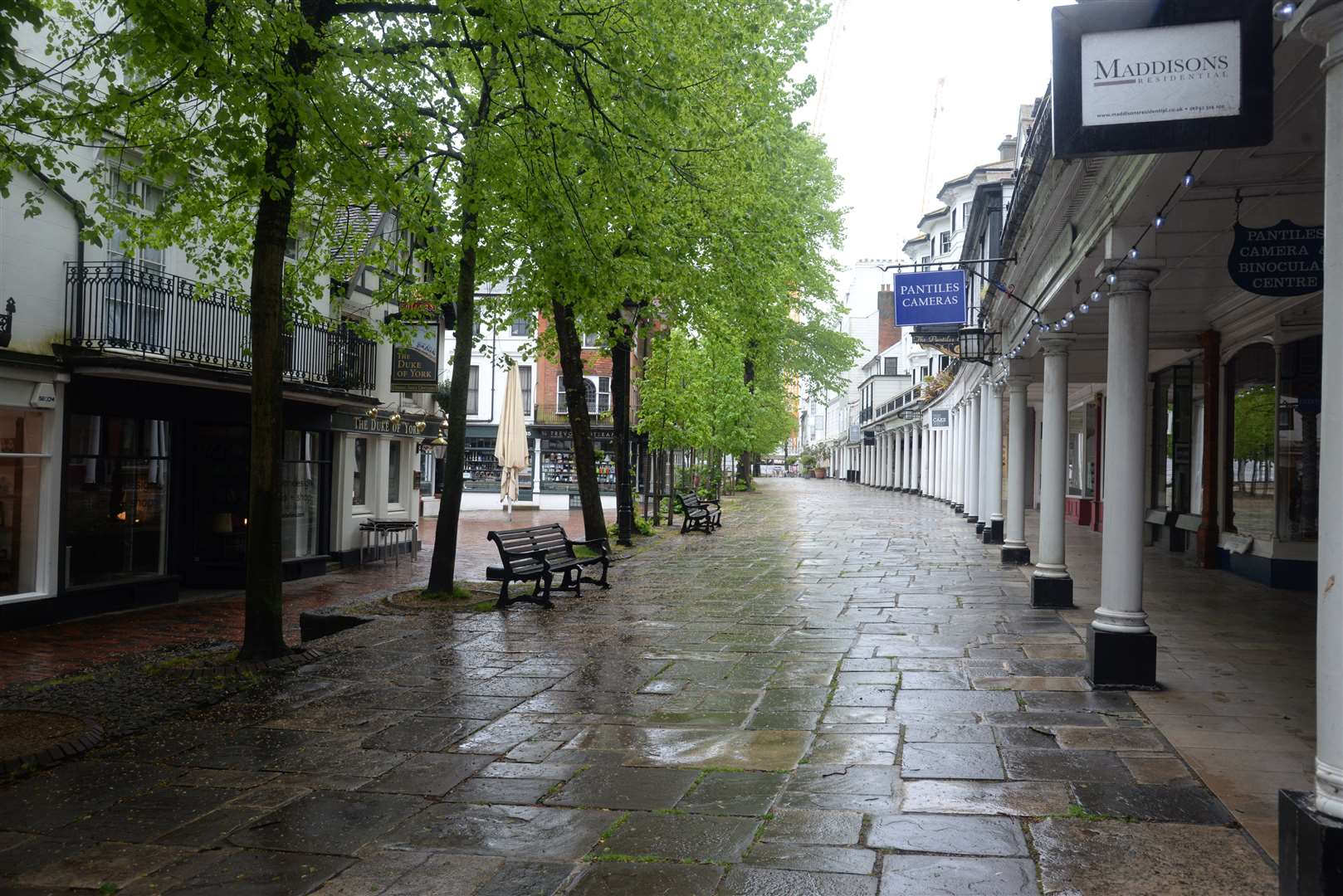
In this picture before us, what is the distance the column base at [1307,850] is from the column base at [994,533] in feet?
53.7

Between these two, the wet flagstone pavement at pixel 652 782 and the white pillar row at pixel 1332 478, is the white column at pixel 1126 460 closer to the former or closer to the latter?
the wet flagstone pavement at pixel 652 782

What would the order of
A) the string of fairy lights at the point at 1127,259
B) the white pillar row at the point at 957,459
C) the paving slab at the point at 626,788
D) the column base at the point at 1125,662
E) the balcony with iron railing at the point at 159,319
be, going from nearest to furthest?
the paving slab at the point at 626,788 → the string of fairy lights at the point at 1127,259 → the column base at the point at 1125,662 → the balcony with iron railing at the point at 159,319 → the white pillar row at the point at 957,459

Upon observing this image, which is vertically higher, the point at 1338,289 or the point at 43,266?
the point at 43,266

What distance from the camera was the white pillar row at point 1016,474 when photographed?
14.7m

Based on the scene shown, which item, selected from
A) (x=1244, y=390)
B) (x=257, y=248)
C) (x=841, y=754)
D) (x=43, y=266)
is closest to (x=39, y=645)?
(x=43, y=266)

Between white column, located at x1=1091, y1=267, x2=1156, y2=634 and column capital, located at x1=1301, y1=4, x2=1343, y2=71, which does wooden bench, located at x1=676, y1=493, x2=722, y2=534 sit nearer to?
white column, located at x1=1091, y1=267, x2=1156, y2=634

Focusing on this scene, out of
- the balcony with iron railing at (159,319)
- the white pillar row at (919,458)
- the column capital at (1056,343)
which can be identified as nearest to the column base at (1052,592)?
the column capital at (1056,343)

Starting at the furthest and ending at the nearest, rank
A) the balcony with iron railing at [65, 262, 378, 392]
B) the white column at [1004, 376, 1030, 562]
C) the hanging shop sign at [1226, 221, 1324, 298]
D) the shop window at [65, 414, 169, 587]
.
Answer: the white column at [1004, 376, 1030, 562]
the shop window at [65, 414, 169, 587]
the balcony with iron railing at [65, 262, 378, 392]
the hanging shop sign at [1226, 221, 1324, 298]

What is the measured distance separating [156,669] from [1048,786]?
7.08 m

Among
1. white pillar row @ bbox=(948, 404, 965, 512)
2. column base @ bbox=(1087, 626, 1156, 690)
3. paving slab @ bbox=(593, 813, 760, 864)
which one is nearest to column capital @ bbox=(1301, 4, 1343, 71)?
paving slab @ bbox=(593, 813, 760, 864)

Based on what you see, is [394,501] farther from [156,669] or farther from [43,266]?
[156,669]

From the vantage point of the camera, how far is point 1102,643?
750cm

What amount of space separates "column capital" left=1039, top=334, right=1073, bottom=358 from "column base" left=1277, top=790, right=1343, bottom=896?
26.2 feet

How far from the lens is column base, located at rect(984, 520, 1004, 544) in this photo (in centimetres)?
1988
